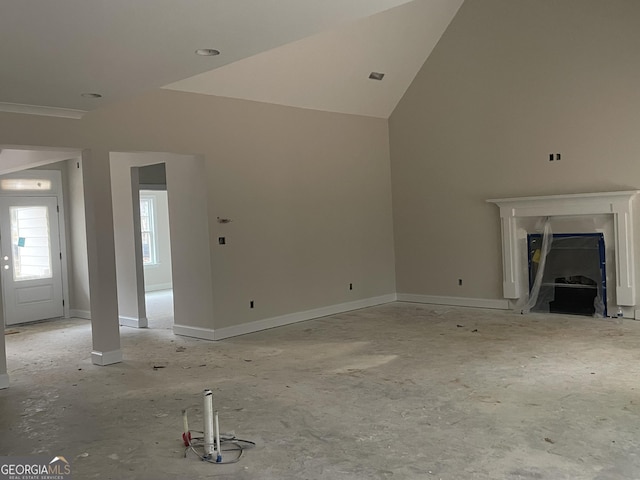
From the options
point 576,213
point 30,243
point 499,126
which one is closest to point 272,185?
point 499,126

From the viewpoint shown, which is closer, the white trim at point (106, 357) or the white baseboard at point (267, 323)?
the white trim at point (106, 357)

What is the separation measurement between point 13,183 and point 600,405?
316 inches

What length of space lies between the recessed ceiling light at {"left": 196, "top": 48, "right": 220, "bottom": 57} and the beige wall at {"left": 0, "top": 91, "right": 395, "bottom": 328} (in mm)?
2404

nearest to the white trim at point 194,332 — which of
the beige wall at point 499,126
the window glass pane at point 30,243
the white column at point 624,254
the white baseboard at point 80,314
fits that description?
the white baseboard at point 80,314

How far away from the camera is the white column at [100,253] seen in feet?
18.9

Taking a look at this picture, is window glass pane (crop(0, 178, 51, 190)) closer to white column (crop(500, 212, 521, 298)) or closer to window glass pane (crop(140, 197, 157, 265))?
window glass pane (crop(140, 197, 157, 265))

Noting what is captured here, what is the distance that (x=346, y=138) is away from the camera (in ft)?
27.8

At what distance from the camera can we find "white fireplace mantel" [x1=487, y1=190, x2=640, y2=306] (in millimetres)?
6938

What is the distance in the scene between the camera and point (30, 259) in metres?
8.70

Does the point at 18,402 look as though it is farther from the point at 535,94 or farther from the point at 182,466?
the point at 535,94

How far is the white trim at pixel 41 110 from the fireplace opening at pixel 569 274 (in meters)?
5.75

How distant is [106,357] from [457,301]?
4950mm

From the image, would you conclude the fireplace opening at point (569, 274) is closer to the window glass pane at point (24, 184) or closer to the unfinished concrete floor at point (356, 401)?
the unfinished concrete floor at point (356, 401)

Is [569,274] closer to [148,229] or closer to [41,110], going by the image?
[41,110]
